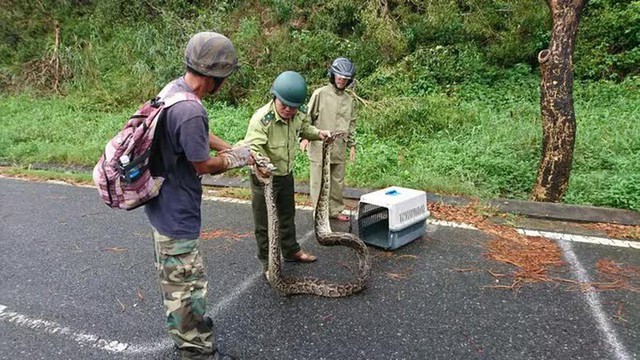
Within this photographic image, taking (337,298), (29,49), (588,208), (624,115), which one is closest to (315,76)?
(624,115)

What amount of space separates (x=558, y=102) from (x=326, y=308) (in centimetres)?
348

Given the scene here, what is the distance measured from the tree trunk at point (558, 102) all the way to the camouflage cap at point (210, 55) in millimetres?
3842

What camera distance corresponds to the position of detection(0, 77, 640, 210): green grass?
5.35m

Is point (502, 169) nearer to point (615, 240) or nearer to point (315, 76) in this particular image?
point (615, 240)

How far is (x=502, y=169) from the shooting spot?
18.6 feet

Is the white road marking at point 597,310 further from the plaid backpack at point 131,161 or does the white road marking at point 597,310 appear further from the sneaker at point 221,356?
the plaid backpack at point 131,161

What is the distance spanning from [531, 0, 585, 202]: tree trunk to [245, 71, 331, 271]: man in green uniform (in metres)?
2.73

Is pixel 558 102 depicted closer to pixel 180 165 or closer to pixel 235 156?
pixel 235 156

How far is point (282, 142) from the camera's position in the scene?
3.38 m

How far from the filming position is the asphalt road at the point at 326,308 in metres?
2.66

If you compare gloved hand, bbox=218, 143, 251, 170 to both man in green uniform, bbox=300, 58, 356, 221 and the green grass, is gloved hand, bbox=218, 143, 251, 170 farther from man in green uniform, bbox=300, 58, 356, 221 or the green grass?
the green grass

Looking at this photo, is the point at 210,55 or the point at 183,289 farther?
the point at 183,289

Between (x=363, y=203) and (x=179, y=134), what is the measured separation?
2.16 m

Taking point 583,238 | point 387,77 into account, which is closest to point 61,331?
point 583,238
